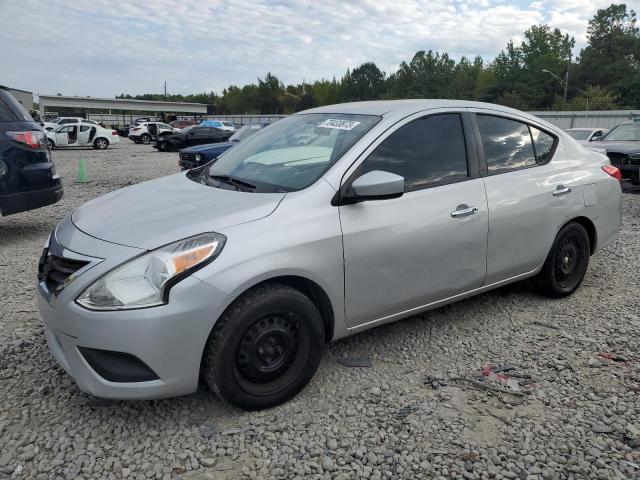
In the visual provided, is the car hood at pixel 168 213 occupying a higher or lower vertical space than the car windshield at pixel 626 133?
lower

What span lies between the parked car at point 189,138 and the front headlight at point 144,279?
77.9 ft

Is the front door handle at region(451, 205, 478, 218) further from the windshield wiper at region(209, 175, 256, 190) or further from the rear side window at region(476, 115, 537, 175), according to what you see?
the windshield wiper at region(209, 175, 256, 190)

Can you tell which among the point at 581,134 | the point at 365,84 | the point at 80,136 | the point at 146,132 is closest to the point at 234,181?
the point at 581,134

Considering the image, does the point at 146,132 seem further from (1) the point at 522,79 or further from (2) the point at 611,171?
(1) the point at 522,79

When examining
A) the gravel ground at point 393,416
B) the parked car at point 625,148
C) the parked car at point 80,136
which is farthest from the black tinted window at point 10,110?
the parked car at point 80,136

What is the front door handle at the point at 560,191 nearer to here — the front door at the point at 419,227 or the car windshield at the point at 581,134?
the front door at the point at 419,227

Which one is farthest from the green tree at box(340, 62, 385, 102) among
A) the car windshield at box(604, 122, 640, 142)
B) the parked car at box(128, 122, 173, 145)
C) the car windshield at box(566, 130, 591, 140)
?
the car windshield at box(604, 122, 640, 142)

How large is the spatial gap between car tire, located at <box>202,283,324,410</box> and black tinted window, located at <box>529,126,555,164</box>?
2443 millimetres

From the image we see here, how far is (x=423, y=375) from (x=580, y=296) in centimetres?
216

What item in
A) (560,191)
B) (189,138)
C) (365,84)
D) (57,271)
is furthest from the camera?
(365,84)

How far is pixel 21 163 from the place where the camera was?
6.00 metres

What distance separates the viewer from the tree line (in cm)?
6456

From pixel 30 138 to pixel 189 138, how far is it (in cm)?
2011

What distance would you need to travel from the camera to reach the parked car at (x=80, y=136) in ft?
85.8
